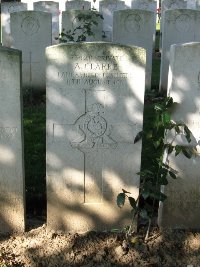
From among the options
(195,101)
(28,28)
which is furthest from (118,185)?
(28,28)

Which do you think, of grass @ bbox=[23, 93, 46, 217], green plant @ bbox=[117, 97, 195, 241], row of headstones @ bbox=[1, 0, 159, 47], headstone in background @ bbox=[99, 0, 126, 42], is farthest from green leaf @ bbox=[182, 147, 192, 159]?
row of headstones @ bbox=[1, 0, 159, 47]

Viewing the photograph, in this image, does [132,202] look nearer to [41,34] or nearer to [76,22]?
[41,34]

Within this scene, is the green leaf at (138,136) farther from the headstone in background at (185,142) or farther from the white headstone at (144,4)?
the white headstone at (144,4)

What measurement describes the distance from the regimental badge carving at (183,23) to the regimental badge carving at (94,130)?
511cm

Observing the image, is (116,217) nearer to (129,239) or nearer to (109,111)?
(129,239)

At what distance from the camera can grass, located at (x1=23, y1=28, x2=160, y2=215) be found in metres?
4.50

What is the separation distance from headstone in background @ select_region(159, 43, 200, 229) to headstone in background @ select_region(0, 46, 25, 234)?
46.4 inches

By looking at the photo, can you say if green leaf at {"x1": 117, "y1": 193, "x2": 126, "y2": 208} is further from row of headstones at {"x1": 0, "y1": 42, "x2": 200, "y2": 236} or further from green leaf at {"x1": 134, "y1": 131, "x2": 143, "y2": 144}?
green leaf at {"x1": 134, "y1": 131, "x2": 143, "y2": 144}

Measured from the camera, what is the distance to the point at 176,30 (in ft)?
27.6

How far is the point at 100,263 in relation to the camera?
366cm

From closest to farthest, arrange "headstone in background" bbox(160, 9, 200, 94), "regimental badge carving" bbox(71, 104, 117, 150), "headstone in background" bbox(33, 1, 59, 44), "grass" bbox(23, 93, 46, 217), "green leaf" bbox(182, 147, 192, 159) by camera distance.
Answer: "green leaf" bbox(182, 147, 192, 159), "regimental badge carving" bbox(71, 104, 117, 150), "grass" bbox(23, 93, 46, 217), "headstone in background" bbox(160, 9, 200, 94), "headstone in background" bbox(33, 1, 59, 44)

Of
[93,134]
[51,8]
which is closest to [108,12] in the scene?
[51,8]

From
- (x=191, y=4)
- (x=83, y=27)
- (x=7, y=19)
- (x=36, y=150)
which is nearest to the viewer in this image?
(x=36, y=150)

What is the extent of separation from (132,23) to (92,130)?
4759 millimetres
